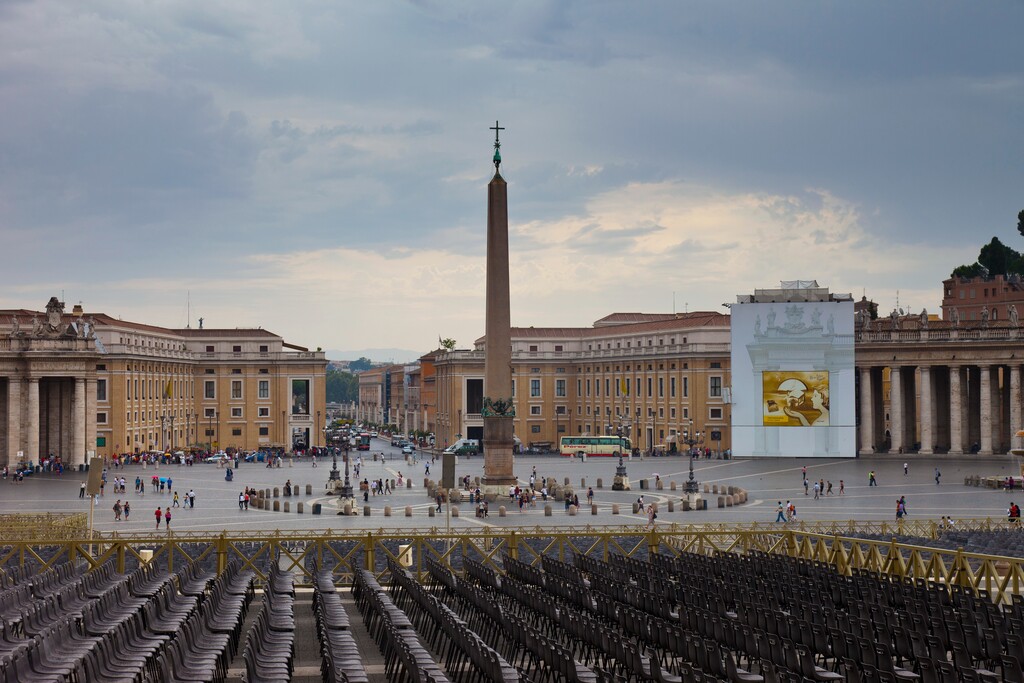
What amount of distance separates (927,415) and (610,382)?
33792 millimetres

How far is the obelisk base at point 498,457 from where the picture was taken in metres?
65.3

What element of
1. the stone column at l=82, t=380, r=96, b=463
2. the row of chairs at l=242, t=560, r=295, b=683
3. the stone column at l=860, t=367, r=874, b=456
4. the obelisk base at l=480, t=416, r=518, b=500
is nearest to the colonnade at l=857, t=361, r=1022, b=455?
the stone column at l=860, t=367, r=874, b=456

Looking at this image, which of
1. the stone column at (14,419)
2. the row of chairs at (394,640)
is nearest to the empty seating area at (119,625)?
the row of chairs at (394,640)

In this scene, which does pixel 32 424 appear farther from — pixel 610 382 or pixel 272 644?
pixel 272 644

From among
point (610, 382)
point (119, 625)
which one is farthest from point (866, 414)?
point (119, 625)

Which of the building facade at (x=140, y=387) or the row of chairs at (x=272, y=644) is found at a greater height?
the building facade at (x=140, y=387)

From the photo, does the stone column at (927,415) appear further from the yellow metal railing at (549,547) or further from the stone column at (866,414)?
the yellow metal railing at (549,547)

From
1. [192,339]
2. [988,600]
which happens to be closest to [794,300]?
[192,339]

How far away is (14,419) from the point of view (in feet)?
302

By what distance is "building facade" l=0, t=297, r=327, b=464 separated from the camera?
9325 centimetres

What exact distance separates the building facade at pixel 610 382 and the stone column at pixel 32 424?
4522 cm

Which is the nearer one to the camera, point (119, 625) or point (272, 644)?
point (272, 644)

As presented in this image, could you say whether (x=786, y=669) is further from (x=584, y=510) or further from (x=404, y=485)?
(x=404, y=485)

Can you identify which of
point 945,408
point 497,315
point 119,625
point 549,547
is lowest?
point 549,547
